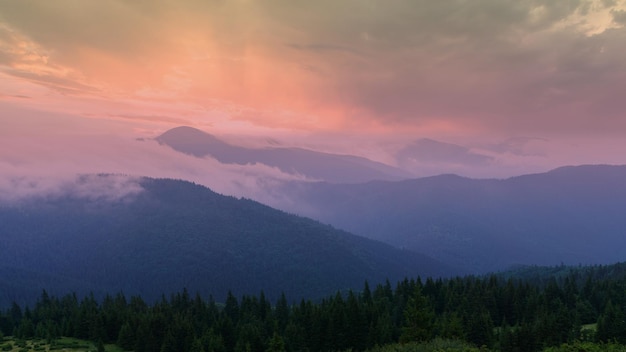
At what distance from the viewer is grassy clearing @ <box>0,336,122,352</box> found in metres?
106

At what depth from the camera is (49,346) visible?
110688 millimetres

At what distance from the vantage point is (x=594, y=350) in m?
63.1

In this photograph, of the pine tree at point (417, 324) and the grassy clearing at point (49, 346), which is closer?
the pine tree at point (417, 324)

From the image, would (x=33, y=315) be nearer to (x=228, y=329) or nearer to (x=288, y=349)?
(x=228, y=329)

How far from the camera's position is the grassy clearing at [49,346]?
10594cm

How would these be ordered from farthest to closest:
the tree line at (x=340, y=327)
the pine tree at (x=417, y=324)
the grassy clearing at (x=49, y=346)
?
the grassy clearing at (x=49, y=346)
the tree line at (x=340, y=327)
the pine tree at (x=417, y=324)

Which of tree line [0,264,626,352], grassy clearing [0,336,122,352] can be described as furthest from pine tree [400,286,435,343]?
grassy clearing [0,336,122,352]

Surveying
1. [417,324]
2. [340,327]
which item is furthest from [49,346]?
[417,324]

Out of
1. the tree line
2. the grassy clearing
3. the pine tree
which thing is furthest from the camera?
the grassy clearing

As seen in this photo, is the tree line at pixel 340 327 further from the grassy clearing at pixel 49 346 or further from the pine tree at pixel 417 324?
the grassy clearing at pixel 49 346

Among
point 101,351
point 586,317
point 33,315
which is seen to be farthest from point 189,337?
point 586,317

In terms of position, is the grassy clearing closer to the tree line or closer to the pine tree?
the tree line

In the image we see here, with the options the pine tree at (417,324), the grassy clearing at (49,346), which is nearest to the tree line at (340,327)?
the pine tree at (417,324)

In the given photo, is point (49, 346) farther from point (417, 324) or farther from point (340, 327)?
point (417, 324)
